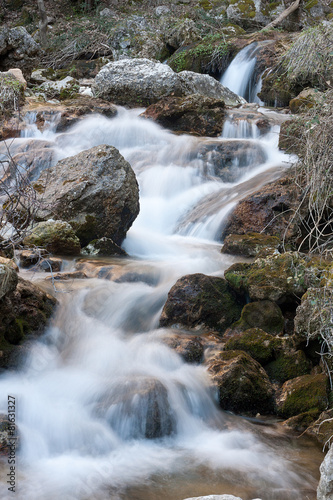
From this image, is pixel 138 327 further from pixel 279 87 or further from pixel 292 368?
pixel 279 87

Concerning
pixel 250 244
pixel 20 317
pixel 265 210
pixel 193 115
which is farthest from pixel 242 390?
pixel 193 115

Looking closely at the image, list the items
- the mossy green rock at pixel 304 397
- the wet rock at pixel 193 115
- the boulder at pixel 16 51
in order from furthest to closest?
the boulder at pixel 16 51 < the wet rock at pixel 193 115 < the mossy green rock at pixel 304 397

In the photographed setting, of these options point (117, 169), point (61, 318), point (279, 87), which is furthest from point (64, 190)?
point (279, 87)

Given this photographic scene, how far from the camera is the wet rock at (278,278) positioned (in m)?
4.55

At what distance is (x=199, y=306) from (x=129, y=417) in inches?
63.9

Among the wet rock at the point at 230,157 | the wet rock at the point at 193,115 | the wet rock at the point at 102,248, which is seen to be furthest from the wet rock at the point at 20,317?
the wet rock at the point at 193,115

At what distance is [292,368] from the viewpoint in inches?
164

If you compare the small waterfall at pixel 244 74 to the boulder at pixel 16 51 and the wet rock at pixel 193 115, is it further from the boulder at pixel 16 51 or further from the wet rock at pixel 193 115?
the boulder at pixel 16 51

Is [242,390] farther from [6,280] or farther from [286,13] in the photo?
[286,13]

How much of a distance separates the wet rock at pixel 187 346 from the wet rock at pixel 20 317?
47.0 inches

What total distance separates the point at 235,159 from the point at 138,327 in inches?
214

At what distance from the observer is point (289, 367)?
13.7ft

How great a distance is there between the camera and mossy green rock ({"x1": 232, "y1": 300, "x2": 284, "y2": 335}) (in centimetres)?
464

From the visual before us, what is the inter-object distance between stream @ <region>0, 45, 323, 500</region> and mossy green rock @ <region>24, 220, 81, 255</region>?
1.05ft
